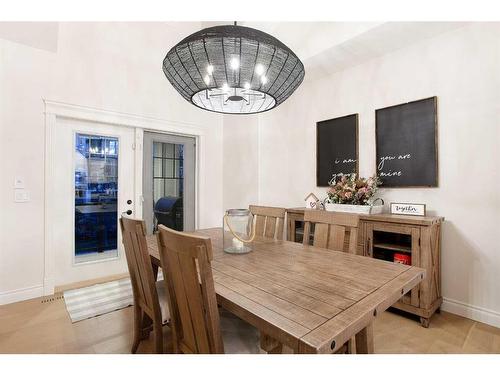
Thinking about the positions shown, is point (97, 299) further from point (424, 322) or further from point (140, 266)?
point (424, 322)

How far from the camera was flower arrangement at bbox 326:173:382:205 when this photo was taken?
9.36 ft

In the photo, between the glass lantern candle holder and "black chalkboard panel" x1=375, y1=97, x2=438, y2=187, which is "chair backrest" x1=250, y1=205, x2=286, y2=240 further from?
"black chalkboard panel" x1=375, y1=97, x2=438, y2=187

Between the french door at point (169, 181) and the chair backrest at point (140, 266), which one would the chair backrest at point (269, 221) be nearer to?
the chair backrest at point (140, 266)

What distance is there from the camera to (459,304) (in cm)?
246

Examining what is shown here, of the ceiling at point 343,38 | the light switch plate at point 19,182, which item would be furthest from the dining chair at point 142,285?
the ceiling at point 343,38

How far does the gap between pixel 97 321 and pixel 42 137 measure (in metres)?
2.00

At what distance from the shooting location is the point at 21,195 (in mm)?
2801

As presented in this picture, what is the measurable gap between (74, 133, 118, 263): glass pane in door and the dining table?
6.61 feet

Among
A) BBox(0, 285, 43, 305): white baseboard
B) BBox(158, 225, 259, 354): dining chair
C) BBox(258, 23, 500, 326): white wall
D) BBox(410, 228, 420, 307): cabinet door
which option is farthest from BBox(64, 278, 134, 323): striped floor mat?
BBox(258, 23, 500, 326): white wall

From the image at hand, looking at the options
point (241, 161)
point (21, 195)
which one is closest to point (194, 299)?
point (21, 195)

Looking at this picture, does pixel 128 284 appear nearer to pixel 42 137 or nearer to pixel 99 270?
pixel 99 270

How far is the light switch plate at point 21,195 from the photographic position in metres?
2.78

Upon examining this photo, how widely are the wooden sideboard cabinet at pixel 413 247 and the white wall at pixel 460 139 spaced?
173 mm
